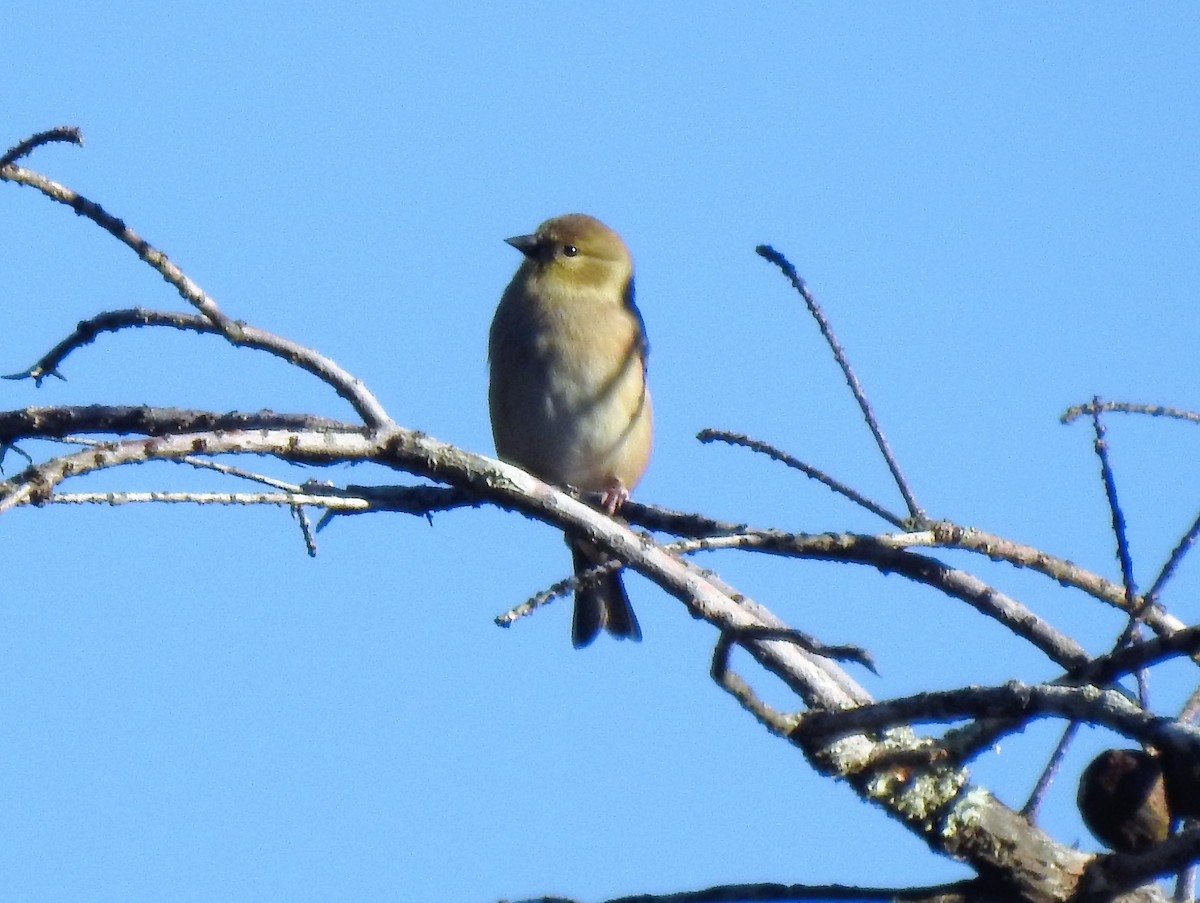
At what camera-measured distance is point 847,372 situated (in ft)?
10.9

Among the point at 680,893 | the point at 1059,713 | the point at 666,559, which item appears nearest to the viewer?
the point at 1059,713

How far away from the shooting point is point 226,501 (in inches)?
108

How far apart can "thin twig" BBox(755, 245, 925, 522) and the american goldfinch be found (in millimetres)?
3035

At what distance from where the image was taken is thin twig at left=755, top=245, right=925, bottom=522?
327 cm

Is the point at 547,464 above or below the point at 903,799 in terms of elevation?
above

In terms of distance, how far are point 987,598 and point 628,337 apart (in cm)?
341

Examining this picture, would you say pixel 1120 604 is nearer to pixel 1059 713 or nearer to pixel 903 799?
pixel 903 799

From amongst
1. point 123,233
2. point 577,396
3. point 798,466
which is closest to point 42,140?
point 123,233

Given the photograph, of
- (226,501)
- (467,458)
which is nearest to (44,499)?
(226,501)

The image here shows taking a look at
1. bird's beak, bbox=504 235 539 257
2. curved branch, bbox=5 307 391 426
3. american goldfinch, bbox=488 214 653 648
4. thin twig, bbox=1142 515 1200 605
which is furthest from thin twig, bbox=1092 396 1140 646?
bird's beak, bbox=504 235 539 257

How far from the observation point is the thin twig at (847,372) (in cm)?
327

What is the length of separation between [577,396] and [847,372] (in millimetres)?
3139

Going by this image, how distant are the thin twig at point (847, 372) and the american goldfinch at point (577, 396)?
119 inches

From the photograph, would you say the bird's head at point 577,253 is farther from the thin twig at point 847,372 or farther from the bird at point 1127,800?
the bird at point 1127,800
